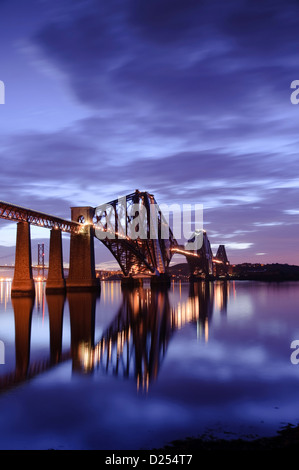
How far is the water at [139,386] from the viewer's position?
33.8 feet

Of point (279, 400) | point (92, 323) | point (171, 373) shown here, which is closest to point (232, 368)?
point (171, 373)

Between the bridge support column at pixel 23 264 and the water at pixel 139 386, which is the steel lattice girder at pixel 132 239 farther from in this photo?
the water at pixel 139 386

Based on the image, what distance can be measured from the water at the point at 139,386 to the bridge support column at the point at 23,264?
80.5 feet

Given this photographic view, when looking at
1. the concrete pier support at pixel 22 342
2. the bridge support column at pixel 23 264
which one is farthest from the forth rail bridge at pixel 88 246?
the concrete pier support at pixel 22 342

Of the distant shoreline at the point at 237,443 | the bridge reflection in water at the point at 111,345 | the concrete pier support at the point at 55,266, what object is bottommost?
the bridge reflection in water at the point at 111,345

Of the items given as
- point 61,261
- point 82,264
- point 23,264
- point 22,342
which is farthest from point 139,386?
point 82,264

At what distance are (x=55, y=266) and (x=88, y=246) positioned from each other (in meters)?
10.0

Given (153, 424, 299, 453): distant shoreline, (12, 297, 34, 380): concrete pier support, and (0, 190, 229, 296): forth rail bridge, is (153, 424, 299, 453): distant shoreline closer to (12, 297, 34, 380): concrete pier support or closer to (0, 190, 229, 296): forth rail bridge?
(12, 297, 34, 380): concrete pier support

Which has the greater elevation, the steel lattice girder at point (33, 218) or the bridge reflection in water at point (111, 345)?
the steel lattice girder at point (33, 218)

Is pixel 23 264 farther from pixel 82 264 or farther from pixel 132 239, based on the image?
pixel 132 239

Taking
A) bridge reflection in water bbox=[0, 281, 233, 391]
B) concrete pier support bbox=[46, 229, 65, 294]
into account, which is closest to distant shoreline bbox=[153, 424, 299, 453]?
bridge reflection in water bbox=[0, 281, 233, 391]

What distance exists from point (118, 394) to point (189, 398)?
2.15 m

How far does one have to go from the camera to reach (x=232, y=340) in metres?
25.5

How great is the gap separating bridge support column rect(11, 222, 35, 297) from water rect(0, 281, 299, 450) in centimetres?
2455
